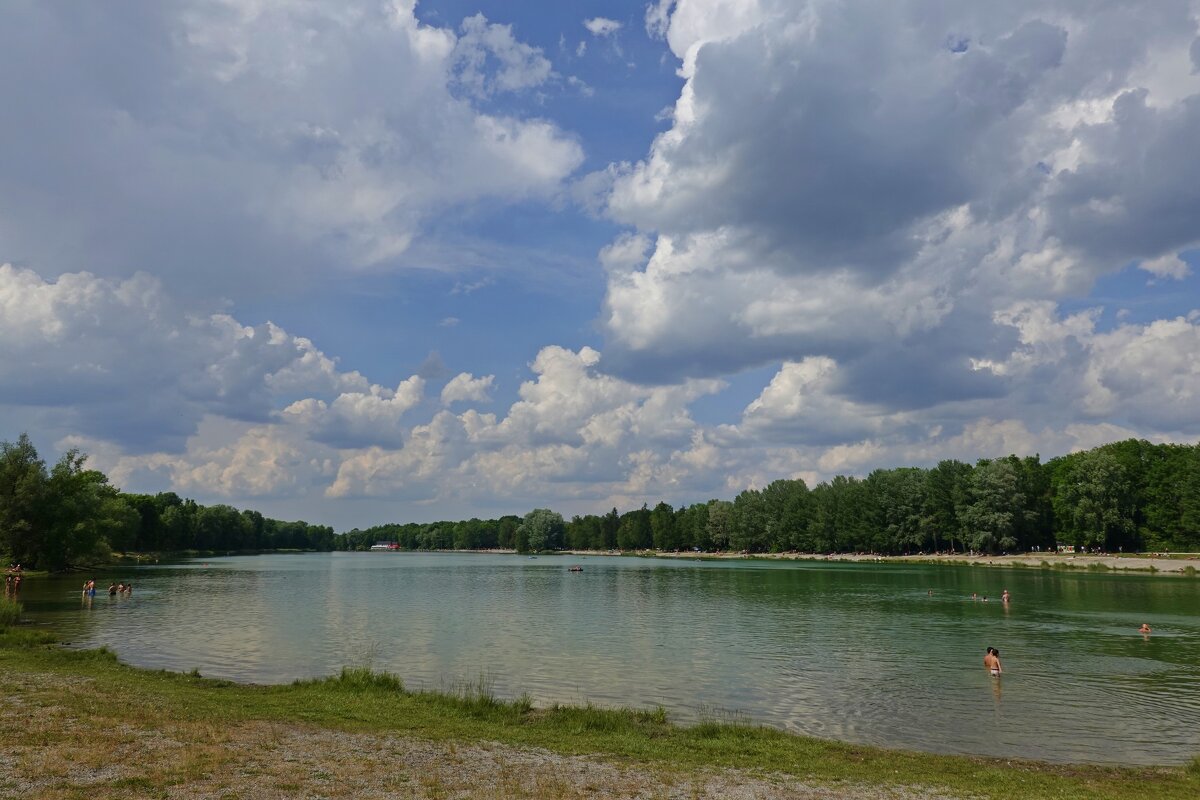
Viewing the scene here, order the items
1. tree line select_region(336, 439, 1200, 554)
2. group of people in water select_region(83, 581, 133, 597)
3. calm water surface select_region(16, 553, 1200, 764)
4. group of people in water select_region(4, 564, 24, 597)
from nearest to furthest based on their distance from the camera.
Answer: calm water surface select_region(16, 553, 1200, 764) < group of people in water select_region(4, 564, 24, 597) < group of people in water select_region(83, 581, 133, 597) < tree line select_region(336, 439, 1200, 554)

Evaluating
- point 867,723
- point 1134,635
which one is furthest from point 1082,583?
point 867,723

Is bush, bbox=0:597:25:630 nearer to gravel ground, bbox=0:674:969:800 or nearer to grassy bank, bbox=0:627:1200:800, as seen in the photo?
grassy bank, bbox=0:627:1200:800

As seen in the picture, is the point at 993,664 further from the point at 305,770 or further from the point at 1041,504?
the point at 1041,504

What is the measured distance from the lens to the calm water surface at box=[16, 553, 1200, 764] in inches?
1024

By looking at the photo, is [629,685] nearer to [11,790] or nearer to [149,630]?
[11,790]

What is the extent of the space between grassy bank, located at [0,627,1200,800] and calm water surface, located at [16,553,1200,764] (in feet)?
11.6

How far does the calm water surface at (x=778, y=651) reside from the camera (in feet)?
Answer: 85.4

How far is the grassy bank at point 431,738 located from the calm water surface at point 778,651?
11.6 feet

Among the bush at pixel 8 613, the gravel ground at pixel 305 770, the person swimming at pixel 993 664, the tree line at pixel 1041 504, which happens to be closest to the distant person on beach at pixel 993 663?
the person swimming at pixel 993 664

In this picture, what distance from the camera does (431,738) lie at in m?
19.4

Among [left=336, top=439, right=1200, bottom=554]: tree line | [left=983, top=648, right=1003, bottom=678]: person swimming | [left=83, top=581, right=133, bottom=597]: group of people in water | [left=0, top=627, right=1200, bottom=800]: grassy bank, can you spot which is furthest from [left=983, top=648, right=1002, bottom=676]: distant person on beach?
[left=336, top=439, right=1200, bottom=554]: tree line

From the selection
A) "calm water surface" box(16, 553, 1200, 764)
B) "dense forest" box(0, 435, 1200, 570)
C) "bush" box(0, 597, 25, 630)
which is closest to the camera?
"calm water surface" box(16, 553, 1200, 764)

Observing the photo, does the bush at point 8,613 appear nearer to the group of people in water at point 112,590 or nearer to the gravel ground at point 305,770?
the group of people in water at point 112,590

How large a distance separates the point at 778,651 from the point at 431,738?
26.2m
